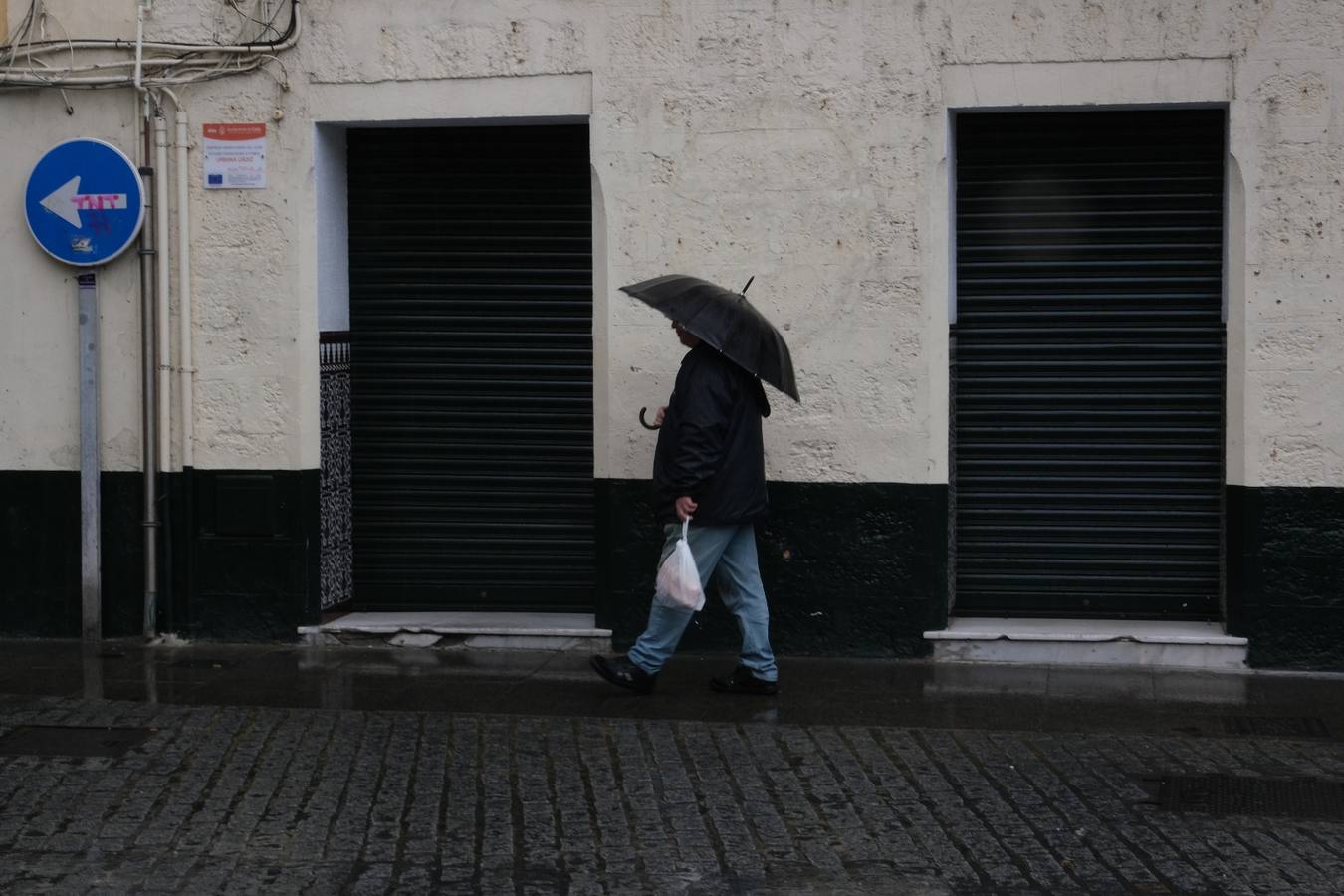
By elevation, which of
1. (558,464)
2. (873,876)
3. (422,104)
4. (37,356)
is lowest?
(873,876)

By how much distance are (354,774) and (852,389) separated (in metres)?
3.56

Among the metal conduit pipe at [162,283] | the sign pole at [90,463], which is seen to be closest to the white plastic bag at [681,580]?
the metal conduit pipe at [162,283]

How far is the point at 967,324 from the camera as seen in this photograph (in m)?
9.63

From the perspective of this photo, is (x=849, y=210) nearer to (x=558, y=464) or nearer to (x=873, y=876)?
(x=558, y=464)

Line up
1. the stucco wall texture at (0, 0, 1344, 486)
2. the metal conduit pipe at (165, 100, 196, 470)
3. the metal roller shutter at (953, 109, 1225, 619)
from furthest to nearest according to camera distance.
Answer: the metal conduit pipe at (165, 100, 196, 470) → the metal roller shutter at (953, 109, 1225, 619) → the stucco wall texture at (0, 0, 1344, 486)

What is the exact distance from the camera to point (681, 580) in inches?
318

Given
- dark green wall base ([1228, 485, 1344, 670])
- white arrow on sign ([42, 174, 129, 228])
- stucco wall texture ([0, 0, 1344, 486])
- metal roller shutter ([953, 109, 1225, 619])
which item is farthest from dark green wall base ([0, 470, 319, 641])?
dark green wall base ([1228, 485, 1344, 670])

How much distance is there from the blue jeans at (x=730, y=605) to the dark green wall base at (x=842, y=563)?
0.81m

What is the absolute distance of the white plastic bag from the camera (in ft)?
26.5

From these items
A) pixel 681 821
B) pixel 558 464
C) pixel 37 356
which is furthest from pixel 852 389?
pixel 37 356

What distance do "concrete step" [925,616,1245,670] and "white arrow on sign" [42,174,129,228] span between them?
5004 mm

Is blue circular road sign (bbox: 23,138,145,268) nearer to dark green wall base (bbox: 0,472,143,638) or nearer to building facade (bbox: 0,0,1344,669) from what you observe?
building facade (bbox: 0,0,1344,669)

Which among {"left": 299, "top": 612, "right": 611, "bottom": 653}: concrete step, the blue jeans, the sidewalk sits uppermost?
the blue jeans

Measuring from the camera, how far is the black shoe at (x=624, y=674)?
843cm
